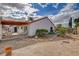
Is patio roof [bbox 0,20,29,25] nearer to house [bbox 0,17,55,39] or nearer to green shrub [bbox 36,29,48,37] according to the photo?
house [bbox 0,17,55,39]

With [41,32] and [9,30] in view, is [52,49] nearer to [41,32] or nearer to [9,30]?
[41,32]

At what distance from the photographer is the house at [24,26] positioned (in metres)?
2.37

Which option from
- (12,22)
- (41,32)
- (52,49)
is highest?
(12,22)

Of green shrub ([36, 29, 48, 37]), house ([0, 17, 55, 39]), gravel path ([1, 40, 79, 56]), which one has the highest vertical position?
house ([0, 17, 55, 39])

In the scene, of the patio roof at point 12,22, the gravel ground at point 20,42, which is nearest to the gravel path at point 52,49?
the gravel ground at point 20,42

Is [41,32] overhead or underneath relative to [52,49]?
overhead

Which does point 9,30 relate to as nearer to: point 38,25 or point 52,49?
point 38,25

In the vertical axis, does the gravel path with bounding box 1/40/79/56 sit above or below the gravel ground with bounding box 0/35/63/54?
below

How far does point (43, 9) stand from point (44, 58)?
537 mm

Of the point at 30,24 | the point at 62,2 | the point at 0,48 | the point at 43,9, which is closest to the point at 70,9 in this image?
the point at 62,2

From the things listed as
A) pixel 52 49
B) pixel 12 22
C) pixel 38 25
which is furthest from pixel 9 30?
pixel 52 49

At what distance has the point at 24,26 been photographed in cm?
239

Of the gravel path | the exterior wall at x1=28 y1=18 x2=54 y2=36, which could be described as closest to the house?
the exterior wall at x1=28 y1=18 x2=54 y2=36

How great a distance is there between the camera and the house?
2.37m
